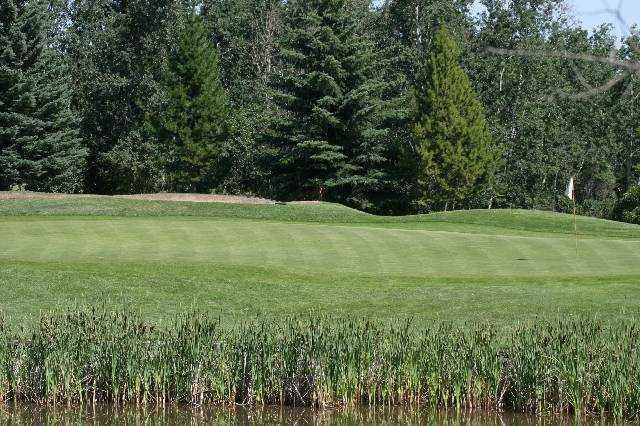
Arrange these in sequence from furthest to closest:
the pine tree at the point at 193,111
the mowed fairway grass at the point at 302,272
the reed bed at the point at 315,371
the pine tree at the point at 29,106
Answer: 1. the pine tree at the point at 193,111
2. the pine tree at the point at 29,106
3. the mowed fairway grass at the point at 302,272
4. the reed bed at the point at 315,371

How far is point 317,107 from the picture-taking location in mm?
45312

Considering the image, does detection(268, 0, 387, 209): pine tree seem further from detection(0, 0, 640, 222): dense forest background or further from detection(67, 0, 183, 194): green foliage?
detection(67, 0, 183, 194): green foliage

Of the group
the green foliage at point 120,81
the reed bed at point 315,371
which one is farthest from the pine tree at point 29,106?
the reed bed at point 315,371

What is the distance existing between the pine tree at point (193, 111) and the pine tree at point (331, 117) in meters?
4.84

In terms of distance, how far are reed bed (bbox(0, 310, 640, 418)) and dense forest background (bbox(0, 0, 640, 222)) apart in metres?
30.2

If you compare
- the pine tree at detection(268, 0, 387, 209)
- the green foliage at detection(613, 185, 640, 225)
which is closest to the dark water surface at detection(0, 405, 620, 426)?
the pine tree at detection(268, 0, 387, 209)

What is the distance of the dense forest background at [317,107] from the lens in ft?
150

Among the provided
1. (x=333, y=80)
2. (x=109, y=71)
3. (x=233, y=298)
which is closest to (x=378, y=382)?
(x=233, y=298)

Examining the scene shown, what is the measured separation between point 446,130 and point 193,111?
1378 centimetres

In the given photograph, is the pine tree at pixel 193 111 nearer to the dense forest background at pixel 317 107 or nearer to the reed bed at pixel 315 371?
the dense forest background at pixel 317 107

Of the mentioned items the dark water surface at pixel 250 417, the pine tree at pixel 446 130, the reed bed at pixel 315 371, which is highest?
the pine tree at pixel 446 130

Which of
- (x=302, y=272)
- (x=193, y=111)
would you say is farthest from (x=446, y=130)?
(x=302, y=272)

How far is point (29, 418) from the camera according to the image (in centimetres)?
984

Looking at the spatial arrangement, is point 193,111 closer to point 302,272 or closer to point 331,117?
point 331,117
